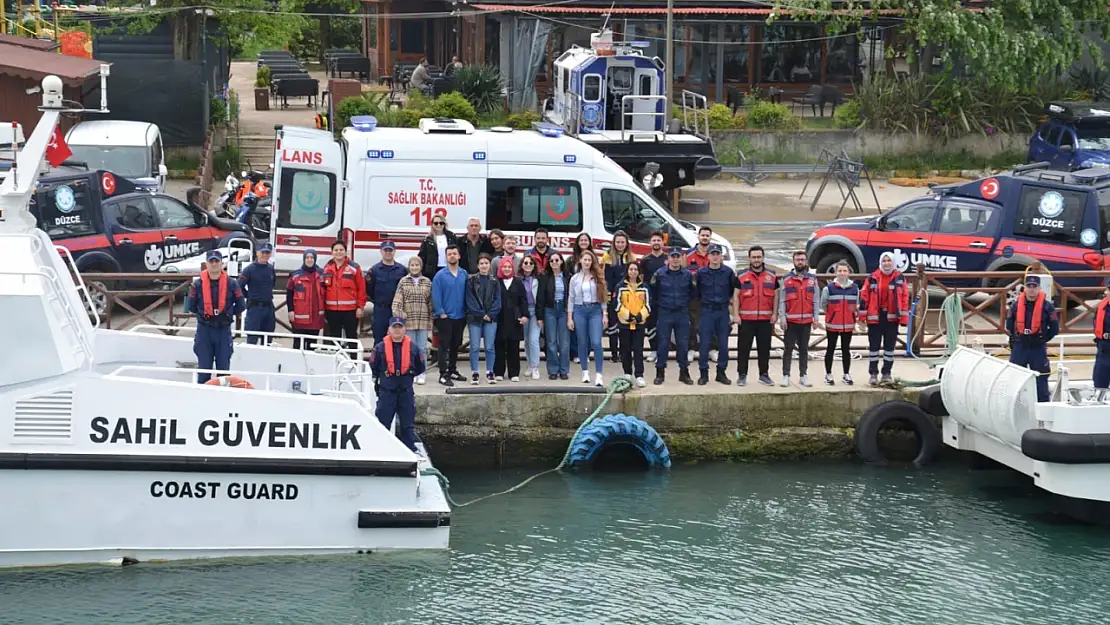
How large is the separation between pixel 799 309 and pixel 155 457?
6911 millimetres

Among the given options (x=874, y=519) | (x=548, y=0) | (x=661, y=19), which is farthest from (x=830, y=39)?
(x=874, y=519)

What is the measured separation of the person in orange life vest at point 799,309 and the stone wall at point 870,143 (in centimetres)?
1732

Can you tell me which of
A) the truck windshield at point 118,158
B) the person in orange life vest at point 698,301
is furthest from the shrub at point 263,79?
the person in orange life vest at point 698,301

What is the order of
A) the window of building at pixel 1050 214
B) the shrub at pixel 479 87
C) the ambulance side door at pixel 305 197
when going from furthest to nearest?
1. the shrub at pixel 479 87
2. the window of building at pixel 1050 214
3. the ambulance side door at pixel 305 197

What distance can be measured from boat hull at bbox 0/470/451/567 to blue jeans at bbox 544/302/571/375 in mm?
3068

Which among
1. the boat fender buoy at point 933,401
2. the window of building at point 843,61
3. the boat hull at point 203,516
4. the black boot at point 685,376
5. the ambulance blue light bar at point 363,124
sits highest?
the window of building at point 843,61

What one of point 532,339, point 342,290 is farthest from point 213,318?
point 532,339

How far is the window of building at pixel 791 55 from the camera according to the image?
37.7m

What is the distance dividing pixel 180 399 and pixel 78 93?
1735 cm

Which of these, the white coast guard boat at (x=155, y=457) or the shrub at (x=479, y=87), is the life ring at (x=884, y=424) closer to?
the white coast guard boat at (x=155, y=457)

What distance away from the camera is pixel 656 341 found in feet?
53.5

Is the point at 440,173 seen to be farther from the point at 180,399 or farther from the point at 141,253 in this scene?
the point at 180,399

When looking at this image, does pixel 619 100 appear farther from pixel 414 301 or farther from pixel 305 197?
pixel 414 301

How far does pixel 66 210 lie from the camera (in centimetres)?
1869
